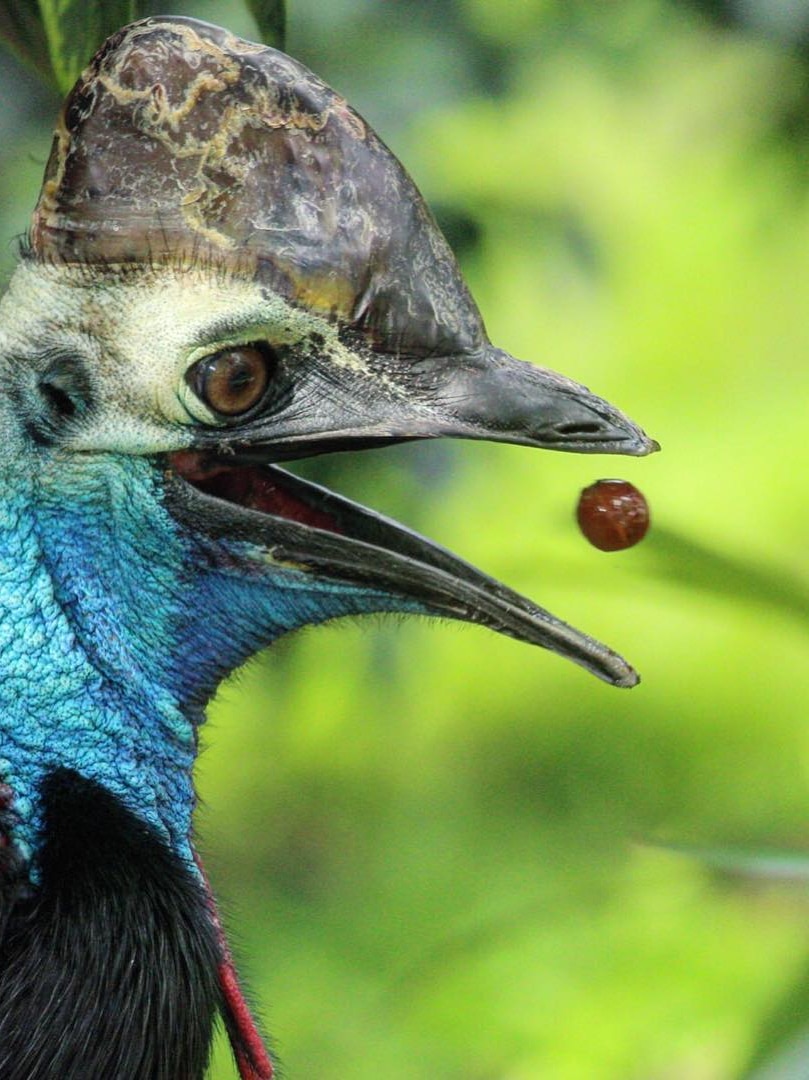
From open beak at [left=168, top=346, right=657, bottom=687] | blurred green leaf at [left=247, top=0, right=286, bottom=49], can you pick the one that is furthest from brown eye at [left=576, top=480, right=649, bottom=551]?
blurred green leaf at [left=247, top=0, right=286, bottom=49]

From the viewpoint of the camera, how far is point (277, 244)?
1.08 meters

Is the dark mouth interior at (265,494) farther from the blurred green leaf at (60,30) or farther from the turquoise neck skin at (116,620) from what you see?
the blurred green leaf at (60,30)

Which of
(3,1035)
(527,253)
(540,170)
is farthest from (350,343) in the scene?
(540,170)

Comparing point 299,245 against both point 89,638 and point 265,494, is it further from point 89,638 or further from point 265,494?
point 89,638

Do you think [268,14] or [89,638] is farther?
[268,14]

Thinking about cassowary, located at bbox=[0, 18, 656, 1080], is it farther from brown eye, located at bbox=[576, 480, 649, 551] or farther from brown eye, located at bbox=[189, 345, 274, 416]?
brown eye, located at bbox=[576, 480, 649, 551]

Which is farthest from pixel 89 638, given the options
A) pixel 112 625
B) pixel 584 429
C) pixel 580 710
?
pixel 580 710

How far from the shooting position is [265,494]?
121 cm

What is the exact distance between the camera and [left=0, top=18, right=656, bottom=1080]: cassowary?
1.09 m

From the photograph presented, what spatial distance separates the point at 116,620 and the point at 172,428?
0.16m

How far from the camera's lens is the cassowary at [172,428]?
1.09 meters

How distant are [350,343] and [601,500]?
32cm

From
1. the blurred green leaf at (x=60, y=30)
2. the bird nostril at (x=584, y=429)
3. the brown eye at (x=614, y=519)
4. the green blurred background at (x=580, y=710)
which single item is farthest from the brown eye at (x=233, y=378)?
the green blurred background at (x=580, y=710)

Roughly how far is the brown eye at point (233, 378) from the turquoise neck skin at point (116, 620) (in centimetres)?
8
